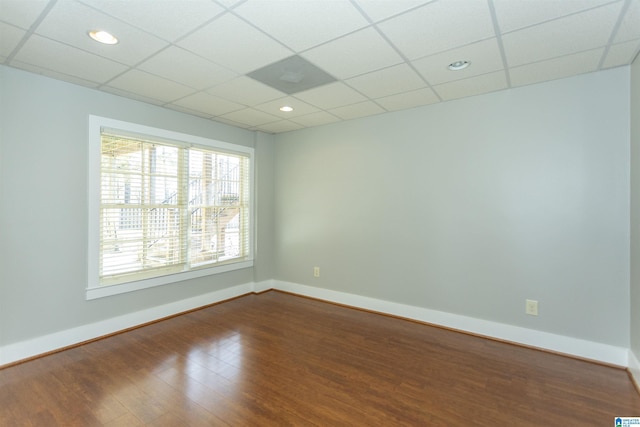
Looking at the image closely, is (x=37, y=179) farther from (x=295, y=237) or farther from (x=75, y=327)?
(x=295, y=237)

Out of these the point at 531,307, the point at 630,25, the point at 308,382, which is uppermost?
the point at 630,25

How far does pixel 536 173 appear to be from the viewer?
289cm

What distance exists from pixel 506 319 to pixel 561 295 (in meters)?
0.53

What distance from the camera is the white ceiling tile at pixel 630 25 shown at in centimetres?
174

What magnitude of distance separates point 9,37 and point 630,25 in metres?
4.10

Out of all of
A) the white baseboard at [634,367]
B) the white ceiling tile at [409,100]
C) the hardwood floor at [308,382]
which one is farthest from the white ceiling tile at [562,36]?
the hardwood floor at [308,382]

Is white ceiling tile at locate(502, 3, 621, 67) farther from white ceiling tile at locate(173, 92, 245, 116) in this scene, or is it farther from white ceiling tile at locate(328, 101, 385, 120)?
white ceiling tile at locate(173, 92, 245, 116)

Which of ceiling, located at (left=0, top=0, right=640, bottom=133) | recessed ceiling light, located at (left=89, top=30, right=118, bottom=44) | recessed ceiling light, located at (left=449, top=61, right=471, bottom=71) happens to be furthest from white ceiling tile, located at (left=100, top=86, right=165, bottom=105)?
recessed ceiling light, located at (left=449, top=61, right=471, bottom=71)

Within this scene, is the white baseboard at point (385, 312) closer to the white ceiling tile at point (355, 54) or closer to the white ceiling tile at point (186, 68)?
the white ceiling tile at point (186, 68)

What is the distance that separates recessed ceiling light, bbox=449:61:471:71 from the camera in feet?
8.02

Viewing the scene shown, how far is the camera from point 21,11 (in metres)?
1.80

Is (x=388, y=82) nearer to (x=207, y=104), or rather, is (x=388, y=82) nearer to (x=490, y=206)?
(x=490, y=206)

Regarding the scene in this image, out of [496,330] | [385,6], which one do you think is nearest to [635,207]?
[496,330]

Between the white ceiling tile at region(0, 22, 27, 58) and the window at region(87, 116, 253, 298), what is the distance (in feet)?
2.79
